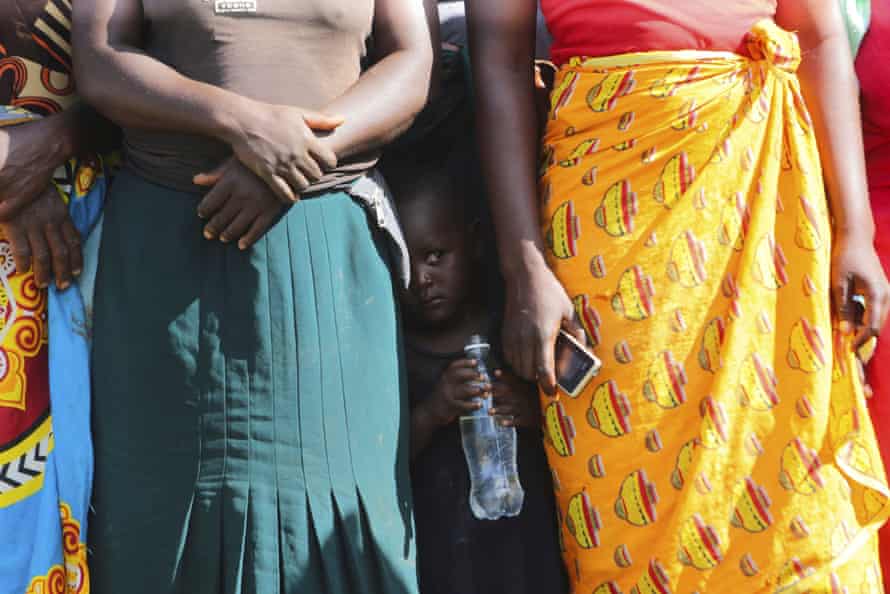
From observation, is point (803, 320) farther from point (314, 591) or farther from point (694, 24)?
point (314, 591)

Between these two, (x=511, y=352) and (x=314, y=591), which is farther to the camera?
(x=511, y=352)

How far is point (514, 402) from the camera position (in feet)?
8.50

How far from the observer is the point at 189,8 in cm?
233

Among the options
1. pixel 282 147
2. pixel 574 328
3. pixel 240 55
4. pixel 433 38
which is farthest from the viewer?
pixel 433 38

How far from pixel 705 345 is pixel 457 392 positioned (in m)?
0.54

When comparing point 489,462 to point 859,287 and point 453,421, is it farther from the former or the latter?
point 859,287

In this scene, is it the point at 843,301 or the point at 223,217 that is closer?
the point at 223,217

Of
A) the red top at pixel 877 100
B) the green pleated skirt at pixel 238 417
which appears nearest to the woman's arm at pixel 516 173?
the green pleated skirt at pixel 238 417

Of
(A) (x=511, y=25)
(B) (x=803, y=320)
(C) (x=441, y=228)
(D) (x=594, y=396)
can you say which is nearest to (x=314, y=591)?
(D) (x=594, y=396)

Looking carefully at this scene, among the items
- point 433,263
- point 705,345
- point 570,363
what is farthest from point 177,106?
point 705,345

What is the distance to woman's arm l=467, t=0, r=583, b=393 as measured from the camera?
244 cm

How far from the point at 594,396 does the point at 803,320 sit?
45cm

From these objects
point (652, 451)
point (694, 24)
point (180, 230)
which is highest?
point (694, 24)

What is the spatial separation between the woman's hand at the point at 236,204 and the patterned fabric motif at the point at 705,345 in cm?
63
